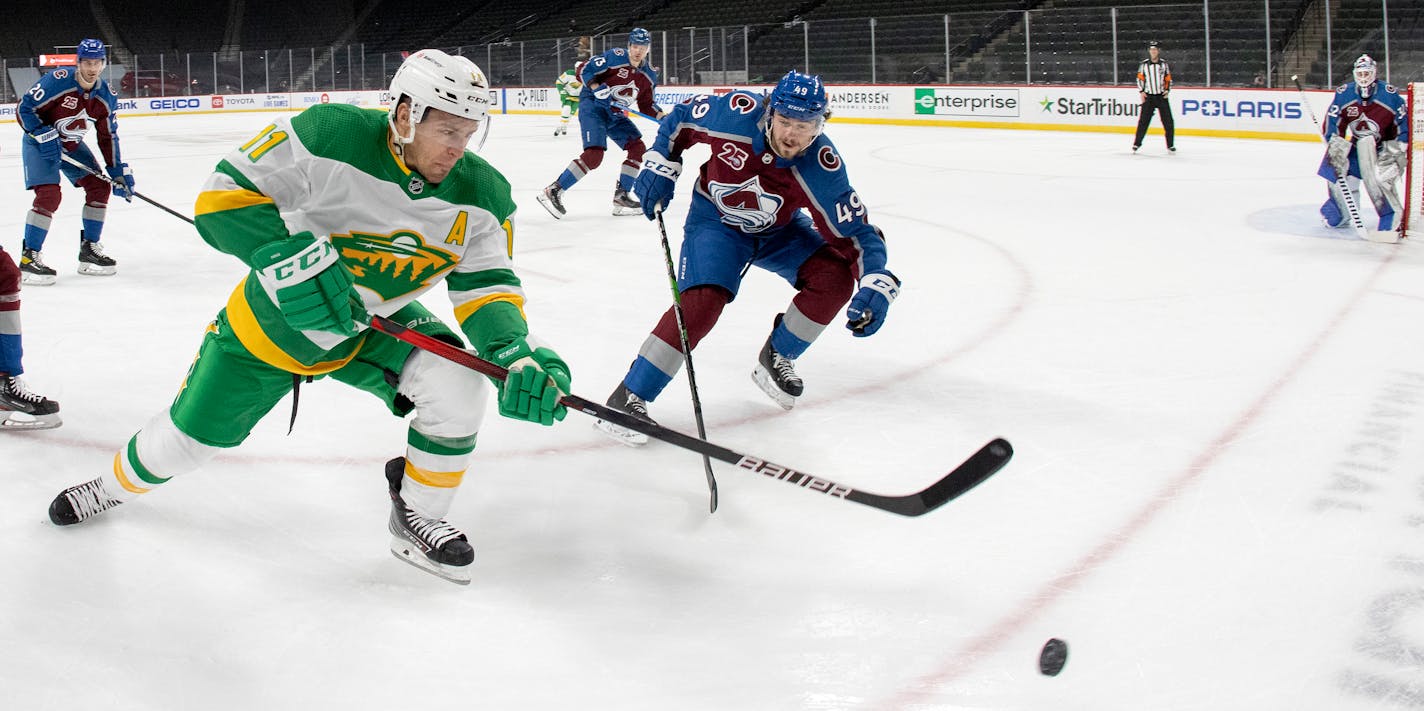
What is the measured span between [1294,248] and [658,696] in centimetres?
519

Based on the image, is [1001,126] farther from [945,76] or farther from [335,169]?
[335,169]

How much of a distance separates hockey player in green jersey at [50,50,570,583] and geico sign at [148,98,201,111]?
798 inches

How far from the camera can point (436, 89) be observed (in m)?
2.05

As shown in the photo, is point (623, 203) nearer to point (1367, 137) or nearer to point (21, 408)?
point (1367, 137)

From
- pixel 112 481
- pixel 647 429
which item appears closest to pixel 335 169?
pixel 647 429

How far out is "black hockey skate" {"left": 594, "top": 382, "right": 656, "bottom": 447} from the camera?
3186 millimetres

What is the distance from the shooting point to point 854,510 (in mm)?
2709

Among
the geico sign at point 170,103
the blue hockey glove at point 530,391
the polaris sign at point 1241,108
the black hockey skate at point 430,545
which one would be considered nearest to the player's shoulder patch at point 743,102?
the blue hockey glove at point 530,391

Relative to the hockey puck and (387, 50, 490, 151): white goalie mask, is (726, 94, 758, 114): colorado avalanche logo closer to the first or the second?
(387, 50, 490, 151): white goalie mask

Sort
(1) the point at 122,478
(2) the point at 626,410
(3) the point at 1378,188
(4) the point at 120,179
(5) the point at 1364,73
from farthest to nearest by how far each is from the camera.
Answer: (5) the point at 1364,73 < (3) the point at 1378,188 < (4) the point at 120,179 < (2) the point at 626,410 < (1) the point at 122,478

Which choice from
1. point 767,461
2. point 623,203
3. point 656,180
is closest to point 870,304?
point 656,180

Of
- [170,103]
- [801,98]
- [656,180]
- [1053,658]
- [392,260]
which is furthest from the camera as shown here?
[170,103]

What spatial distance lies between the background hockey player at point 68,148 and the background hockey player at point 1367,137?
627 cm

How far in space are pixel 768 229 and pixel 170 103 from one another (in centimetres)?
1996
